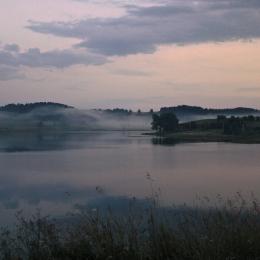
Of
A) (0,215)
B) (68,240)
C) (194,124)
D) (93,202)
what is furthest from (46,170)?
(194,124)

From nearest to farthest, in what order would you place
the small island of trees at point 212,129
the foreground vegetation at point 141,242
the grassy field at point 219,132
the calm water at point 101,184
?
the foreground vegetation at point 141,242
the calm water at point 101,184
the grassy field at point 219,132
the small island of trees at point 212,129

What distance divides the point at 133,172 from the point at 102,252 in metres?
21.7

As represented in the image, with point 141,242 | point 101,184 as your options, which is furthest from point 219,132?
point 141,242

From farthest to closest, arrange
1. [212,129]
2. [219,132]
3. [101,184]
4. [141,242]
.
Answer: [212,129] < [219,132] < [101,184] < [141,242]

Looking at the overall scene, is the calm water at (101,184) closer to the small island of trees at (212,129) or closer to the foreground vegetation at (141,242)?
the foreground vegetation at (141,242)

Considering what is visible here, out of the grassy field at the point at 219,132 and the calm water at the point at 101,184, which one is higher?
the grassy field at the point at 219,132

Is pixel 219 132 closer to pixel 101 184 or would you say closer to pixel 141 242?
pixel 101 184

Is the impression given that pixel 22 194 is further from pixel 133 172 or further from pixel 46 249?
pixel 46 249

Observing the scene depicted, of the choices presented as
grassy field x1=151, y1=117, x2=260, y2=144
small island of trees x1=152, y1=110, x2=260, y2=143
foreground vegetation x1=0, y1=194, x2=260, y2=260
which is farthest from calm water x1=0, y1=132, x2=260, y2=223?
small island of trees x1=152, y1=110, x2=260, y2=143

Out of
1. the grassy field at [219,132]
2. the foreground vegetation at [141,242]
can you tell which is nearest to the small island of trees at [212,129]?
the grassy field at [219,132]

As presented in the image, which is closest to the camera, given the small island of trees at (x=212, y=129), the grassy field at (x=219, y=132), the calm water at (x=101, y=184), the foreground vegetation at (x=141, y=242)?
the foreground vegetation at (x=141, y=242)

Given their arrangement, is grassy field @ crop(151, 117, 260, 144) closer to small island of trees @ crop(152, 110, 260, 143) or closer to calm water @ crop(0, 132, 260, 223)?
small island of trees @ crop(152, 110, 260, 143)

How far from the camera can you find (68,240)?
7434mm

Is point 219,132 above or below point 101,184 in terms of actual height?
above
